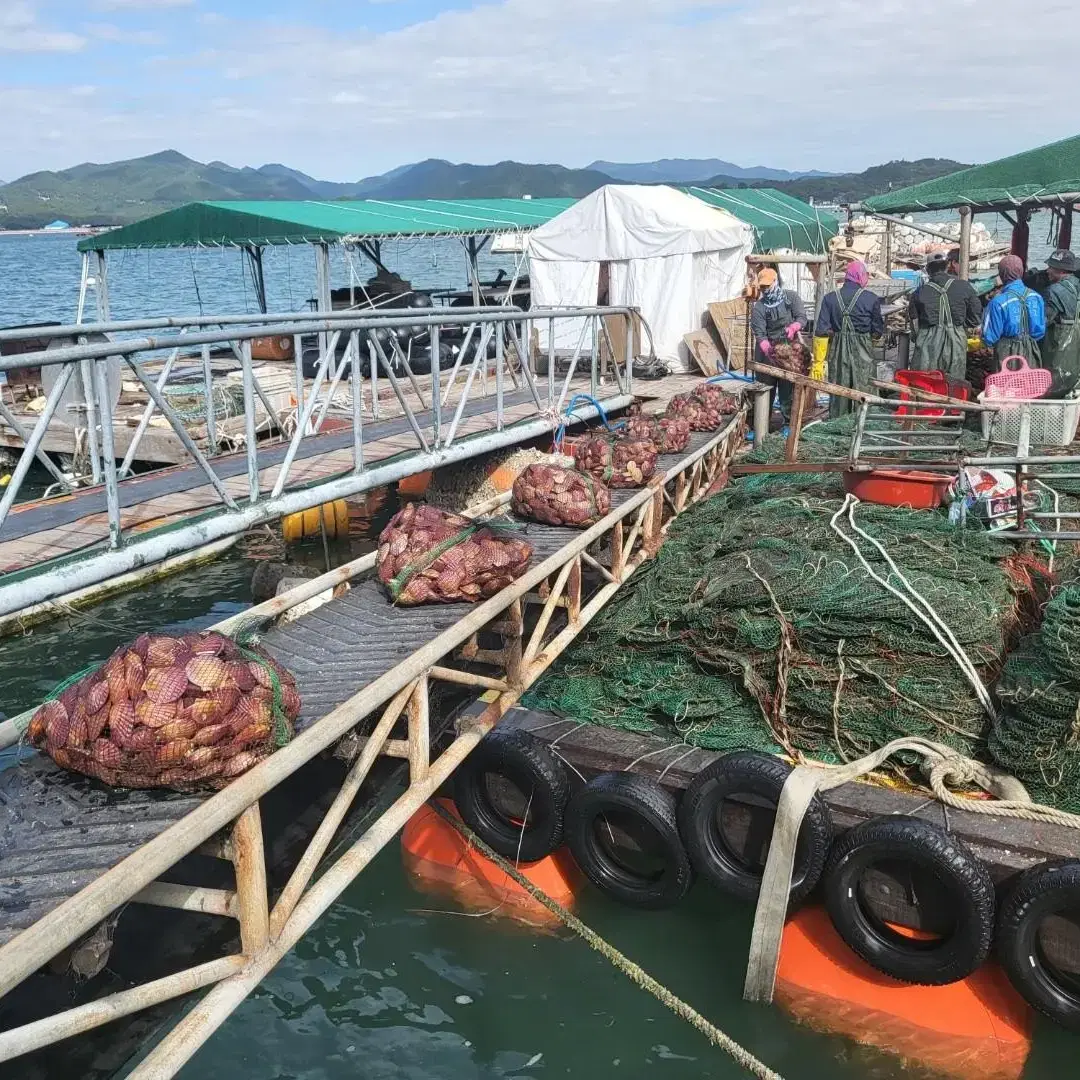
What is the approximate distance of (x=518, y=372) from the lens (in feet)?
60.1

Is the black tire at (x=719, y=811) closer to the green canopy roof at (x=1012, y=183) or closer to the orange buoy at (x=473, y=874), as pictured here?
the orange buoy at (x=473, y=874)

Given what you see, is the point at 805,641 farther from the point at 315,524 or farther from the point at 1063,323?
the point at 315,524

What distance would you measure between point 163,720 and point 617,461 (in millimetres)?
5452

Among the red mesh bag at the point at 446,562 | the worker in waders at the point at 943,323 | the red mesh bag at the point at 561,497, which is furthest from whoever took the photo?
the worker in waders at the point at 943,323

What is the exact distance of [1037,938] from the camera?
5434mm

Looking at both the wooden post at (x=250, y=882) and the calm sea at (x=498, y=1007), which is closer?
the wooden post at (x=250, y=882)

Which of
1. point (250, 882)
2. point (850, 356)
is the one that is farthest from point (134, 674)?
point (850, 356)

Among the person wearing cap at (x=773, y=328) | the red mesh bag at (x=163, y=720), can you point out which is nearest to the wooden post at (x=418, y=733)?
the red mesh bag at (x=163, y=720)

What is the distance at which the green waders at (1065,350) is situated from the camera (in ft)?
37.5

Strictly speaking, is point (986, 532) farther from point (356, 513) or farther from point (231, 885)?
point (356, 513)

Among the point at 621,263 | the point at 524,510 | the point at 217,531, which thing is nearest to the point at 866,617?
the point at 524,510

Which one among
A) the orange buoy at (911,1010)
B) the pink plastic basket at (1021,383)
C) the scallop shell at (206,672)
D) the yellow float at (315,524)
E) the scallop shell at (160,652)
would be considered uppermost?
the pink plastic basket at (1021,383)

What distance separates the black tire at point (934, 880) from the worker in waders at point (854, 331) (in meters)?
8.07

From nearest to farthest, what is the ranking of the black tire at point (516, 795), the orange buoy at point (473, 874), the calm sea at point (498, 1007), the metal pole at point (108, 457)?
the metal pole at point (108, 457) < the calm sea at point (498, 1007) < the black tire at point (516, 795) < the orange buoy at point (473, 874)
